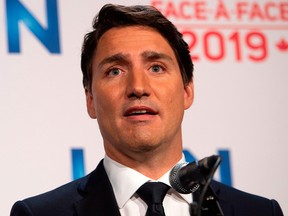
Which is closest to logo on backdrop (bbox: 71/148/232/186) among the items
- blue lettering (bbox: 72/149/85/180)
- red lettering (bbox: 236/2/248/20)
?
blue lettering (bbox: 72/149/85/180)

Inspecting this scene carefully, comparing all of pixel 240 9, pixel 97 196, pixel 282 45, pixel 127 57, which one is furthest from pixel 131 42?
pixel 282 45

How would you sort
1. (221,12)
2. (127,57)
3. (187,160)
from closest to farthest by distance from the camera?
(127,57) → (187,160) → (221,12)

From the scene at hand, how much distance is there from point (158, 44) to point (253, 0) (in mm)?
818

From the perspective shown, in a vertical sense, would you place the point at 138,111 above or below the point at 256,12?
below

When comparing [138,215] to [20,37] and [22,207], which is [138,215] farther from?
[20,37]

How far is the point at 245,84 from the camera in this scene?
9.25ft

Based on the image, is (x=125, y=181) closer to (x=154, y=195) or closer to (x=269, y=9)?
(x=154, y=195)

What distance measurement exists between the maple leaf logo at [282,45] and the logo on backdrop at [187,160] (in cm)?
48

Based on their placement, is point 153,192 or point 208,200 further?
point 153,192

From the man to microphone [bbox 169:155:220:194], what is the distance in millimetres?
328

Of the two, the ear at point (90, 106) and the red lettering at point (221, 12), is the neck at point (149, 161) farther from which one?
the red lettering at point (221, 12)

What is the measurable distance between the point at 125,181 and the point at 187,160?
626 mm

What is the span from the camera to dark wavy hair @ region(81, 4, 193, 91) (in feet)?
7.22

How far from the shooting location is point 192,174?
5.25ft
